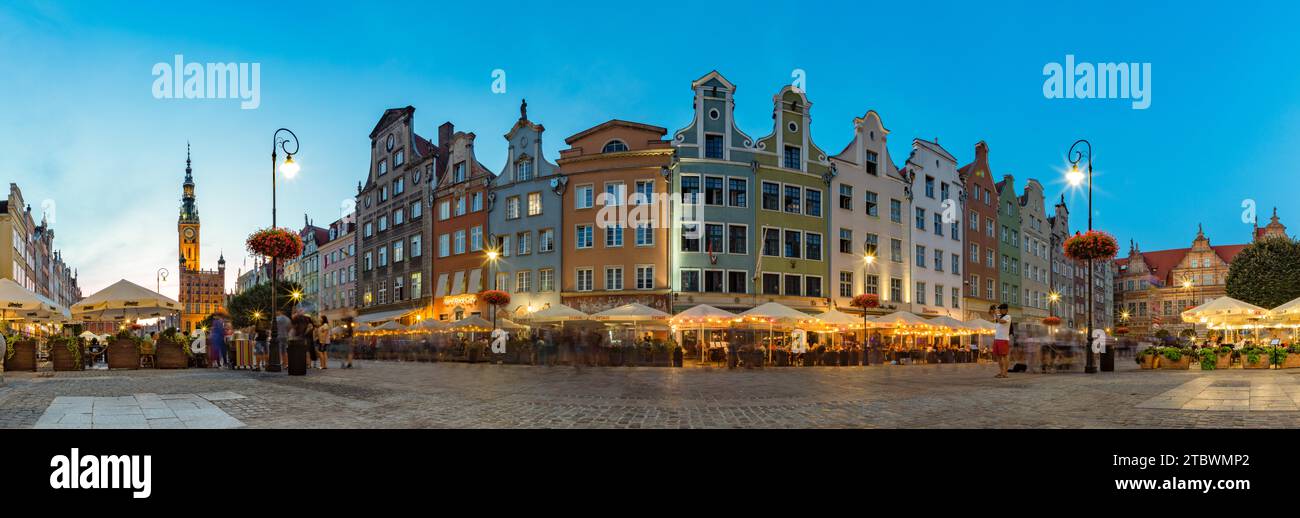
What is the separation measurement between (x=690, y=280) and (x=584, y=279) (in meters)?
5.84

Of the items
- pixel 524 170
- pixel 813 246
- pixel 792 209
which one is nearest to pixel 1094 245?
pixel 792 209

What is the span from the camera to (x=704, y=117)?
135ft

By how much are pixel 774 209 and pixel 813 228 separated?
285cm

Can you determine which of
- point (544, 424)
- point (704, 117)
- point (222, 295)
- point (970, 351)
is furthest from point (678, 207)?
point (222, 295)

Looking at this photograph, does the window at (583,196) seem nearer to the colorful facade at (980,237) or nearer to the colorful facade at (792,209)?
the colorful facade at (792,209)

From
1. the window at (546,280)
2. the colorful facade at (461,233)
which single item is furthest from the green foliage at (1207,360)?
the colorful facade at (461,233)

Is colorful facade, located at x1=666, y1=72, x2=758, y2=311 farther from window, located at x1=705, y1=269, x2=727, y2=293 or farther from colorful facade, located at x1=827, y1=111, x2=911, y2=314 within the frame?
colorful facade, located at x1=827, y1=111, x2=911, y2=314

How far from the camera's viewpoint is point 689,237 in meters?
40.5

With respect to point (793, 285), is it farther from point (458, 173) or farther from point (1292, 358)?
point (458, 173)

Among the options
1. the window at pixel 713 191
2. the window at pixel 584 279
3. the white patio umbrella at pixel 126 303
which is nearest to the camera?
the white patio umbrella at pixel 126 303

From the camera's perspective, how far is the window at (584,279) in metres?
42.0

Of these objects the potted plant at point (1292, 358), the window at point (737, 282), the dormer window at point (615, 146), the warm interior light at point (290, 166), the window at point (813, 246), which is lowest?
the potted plant at point (1292, 358)

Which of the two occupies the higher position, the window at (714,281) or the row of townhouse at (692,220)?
the row of townhouse at (692,220)

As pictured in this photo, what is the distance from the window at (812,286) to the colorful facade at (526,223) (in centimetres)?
1329
